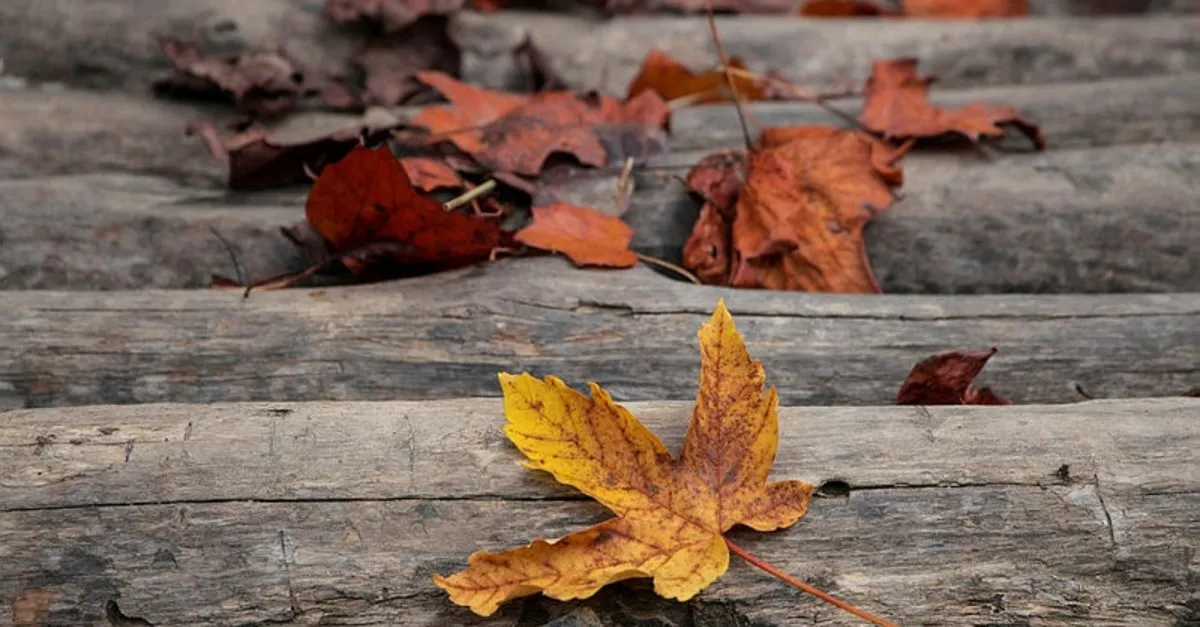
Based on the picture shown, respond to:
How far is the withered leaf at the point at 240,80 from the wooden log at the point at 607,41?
13cm

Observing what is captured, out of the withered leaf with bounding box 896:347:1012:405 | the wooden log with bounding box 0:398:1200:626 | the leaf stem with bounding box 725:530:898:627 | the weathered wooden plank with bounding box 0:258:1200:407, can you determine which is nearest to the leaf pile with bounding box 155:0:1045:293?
the weathered wooden plank with bounding box 0:258:1200:407

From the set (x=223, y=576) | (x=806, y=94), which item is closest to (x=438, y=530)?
(x=223, y=576)

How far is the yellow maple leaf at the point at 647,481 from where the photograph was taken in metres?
1.23

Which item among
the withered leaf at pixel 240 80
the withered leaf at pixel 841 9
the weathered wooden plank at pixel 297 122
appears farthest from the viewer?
the withered leaf at pixel 841 9

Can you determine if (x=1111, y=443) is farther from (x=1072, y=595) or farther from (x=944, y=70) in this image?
A: (x=944, y=70)

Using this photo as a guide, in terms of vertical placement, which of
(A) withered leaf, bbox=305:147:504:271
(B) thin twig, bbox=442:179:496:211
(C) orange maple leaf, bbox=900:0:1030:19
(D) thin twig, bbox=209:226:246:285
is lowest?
(D) thin twig, bbox=209:226:246:285

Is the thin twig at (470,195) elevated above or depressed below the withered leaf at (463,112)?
below

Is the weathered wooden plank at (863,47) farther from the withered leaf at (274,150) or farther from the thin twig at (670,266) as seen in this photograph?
the thin twig at (670,266)

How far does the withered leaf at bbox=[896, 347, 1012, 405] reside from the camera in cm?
161

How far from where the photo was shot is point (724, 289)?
1.85 meters

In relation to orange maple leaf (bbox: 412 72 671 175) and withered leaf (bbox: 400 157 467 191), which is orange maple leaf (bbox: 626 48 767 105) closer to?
orange maple leaf (bbox: 412 72 671 175)

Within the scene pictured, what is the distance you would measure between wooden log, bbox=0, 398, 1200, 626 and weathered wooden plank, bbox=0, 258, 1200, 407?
0.77 ft

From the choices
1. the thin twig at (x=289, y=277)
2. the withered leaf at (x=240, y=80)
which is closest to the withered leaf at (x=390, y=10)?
the withered leaf at (x=240, y=80)

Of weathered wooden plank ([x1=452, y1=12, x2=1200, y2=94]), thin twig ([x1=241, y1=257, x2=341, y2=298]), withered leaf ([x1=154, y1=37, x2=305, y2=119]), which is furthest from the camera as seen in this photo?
weathered wooden plank ([x1=452, y1=12, x2=1200, y2=94])
